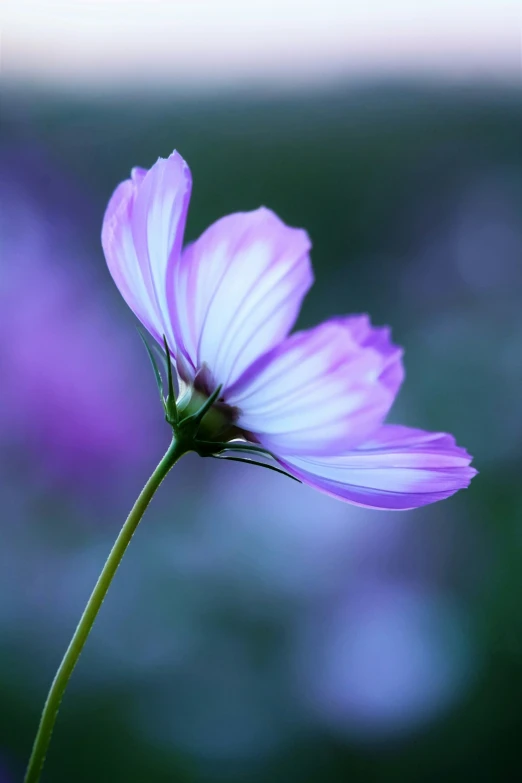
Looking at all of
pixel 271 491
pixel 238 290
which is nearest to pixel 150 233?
pixel 238 290

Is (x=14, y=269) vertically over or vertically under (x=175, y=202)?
over

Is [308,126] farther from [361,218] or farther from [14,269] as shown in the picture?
[14,269]

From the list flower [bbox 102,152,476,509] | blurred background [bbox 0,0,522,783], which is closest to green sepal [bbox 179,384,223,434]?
flower [bbox 102,152,476,509]

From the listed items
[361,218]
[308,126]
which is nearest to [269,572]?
[361,218]

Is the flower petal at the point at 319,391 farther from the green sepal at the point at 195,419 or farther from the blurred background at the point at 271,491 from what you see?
the blurred background at the point at 271,491

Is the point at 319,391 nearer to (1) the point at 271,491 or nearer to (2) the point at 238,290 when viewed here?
(2) the point at 238,290

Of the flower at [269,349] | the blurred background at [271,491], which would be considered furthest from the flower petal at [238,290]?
the blurred background at [271,491]

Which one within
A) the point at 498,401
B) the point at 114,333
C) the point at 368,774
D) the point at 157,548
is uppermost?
the point at 498,401

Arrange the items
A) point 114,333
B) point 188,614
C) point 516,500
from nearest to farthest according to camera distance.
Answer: point 114,333, point 188,614, point 516,500
